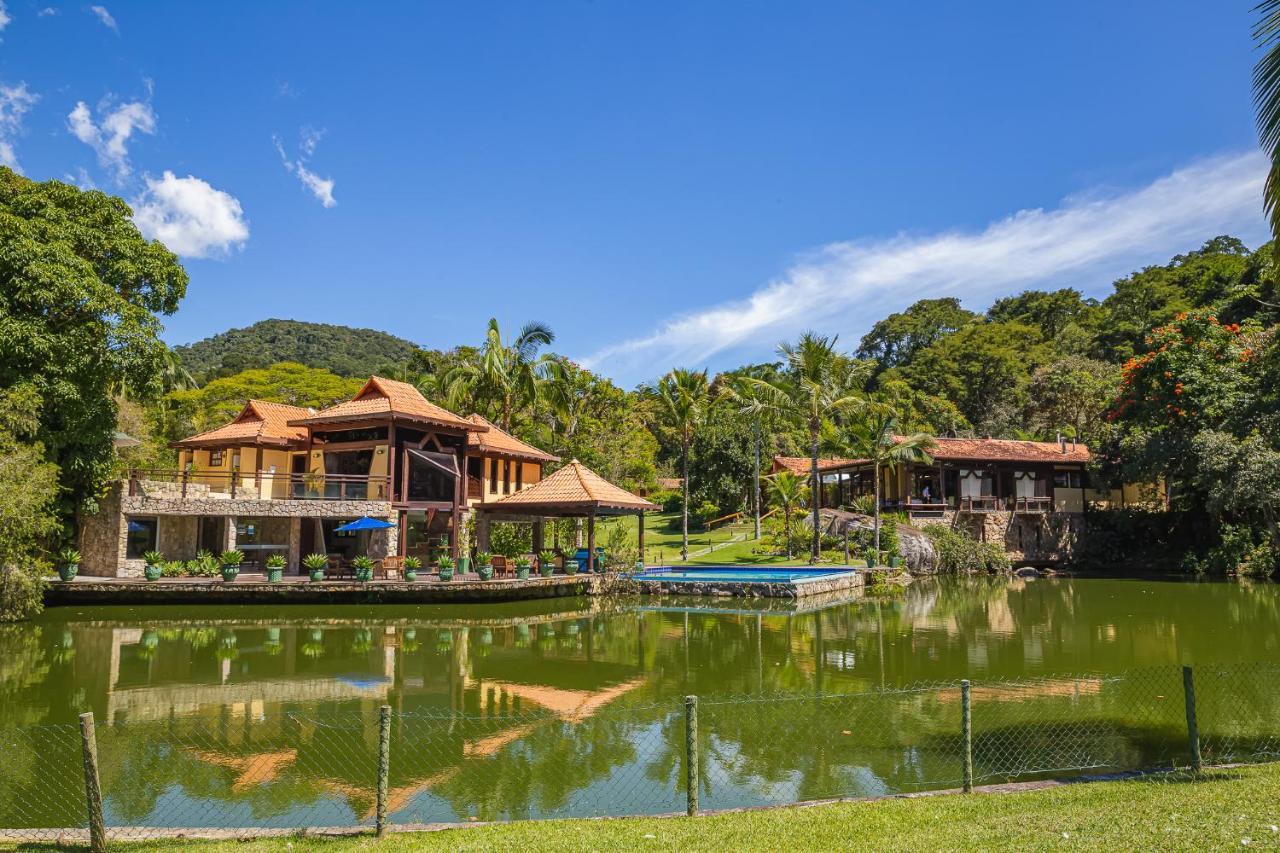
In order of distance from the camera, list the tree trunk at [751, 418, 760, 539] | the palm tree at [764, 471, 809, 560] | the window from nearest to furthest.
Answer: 1. the window
2. the palm tree at [764, 471, 809, 560]
3. the tree trunk at [751, 418, 760, 539]

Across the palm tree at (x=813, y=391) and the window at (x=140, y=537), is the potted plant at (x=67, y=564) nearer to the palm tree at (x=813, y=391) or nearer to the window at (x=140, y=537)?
the window at (x=140, y=537)

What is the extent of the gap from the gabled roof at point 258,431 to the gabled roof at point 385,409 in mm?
3832

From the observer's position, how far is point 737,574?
109 feet

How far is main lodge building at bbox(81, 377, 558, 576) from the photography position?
2877 centimetres

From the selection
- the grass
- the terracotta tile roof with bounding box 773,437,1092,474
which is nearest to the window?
the grass

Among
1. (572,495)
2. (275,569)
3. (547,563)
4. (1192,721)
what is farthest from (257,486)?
(1192,721)

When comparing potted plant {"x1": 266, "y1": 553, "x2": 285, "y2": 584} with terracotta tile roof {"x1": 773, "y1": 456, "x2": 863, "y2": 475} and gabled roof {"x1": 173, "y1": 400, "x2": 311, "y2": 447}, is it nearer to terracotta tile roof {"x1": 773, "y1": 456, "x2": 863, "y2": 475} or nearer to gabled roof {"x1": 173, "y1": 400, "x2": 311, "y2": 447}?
gabled roof {"x1": 173, "y1": 400, "x2": 311, "y2": 447}

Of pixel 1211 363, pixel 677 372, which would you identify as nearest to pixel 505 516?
pixel 677 372

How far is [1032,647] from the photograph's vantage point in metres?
18.8

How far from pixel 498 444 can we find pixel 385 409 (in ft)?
23.7

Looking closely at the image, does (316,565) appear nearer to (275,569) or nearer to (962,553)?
(275,569)

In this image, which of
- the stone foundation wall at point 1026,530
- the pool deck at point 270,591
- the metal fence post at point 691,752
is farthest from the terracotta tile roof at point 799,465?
the metal fence post at point 691,752

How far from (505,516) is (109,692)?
19.7 meters

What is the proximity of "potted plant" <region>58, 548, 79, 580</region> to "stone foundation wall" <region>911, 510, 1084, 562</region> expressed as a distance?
36680mm
